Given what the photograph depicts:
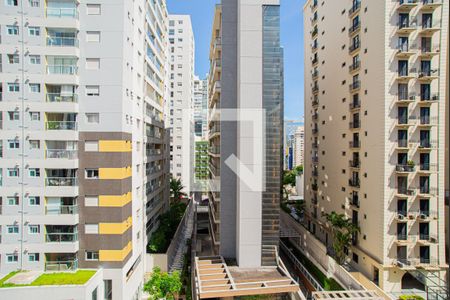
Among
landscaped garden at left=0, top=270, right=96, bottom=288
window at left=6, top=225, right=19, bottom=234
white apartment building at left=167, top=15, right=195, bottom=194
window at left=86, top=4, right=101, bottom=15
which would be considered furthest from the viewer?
white apartment building at left=167, top=15, right=195, bottom=194

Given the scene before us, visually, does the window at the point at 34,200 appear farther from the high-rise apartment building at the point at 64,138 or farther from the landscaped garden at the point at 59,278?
the landscaped garden at the point at 59,278

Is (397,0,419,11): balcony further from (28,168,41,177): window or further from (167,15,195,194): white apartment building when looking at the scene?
(167,15,195,194): white apartment building

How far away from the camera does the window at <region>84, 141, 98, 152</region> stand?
1523cm

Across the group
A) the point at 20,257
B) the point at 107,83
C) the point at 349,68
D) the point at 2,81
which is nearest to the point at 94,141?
the point at 107,83

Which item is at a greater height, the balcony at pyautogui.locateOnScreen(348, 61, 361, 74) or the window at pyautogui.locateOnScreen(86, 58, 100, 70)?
the balcony at pyautogui.locateOnScreen(348, 61, 361, 74)

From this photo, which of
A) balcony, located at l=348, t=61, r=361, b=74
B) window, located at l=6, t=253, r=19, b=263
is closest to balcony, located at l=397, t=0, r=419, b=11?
balcony, located at l=348, t=61, r=361, b=74

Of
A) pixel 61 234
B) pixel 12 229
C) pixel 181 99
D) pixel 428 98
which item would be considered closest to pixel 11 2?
pixel 12 229

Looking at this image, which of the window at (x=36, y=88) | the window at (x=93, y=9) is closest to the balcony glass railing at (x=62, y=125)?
the window at (x=36, y=88)

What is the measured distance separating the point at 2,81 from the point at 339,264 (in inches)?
1006

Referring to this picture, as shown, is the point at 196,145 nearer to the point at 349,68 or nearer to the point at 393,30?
the point at 349,68

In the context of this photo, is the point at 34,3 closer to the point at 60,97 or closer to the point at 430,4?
the point at 60,97

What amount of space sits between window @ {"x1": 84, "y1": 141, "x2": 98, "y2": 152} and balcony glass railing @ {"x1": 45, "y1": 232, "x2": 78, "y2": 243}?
4906 millimetres

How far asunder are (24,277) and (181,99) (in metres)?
37.7

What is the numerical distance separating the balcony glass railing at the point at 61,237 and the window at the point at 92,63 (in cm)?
972
